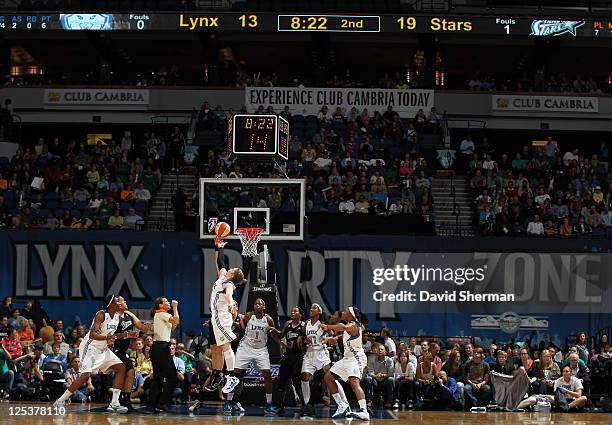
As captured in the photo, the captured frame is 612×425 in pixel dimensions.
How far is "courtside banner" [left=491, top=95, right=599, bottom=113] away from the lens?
111ft

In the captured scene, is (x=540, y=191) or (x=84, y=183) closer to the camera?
(x=540, y=191)

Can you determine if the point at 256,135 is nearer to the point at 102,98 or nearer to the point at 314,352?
the point at 314,352

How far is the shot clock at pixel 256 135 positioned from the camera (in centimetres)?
2006

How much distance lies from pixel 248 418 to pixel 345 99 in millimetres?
17176

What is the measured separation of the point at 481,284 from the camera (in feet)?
80.2

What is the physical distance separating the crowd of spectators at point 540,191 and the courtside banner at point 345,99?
6.40 ft

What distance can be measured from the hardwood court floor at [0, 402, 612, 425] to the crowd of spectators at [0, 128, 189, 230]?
8.59m

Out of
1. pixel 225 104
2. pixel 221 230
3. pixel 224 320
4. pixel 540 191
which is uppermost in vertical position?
pixel 225 104

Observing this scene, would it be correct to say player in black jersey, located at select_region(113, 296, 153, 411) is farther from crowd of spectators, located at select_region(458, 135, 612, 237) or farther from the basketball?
crowd of spectators, located at select_region(458, 135, 612, 237)

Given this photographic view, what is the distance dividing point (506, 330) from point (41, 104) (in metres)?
17.4

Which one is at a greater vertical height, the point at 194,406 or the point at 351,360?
the point at 351,360

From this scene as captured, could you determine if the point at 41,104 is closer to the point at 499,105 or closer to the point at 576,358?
the point at 499,105

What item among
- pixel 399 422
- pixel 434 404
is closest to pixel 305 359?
pixel 399 422

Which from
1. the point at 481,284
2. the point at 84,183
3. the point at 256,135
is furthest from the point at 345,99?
the point at 256,135
